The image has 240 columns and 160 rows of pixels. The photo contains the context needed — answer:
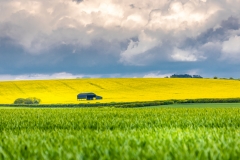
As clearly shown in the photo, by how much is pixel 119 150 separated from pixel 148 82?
91.1m

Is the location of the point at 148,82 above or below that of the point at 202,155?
above

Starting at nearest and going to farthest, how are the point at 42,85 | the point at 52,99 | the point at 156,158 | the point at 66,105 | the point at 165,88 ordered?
the point at 156,158 < the point at 66,105 < the point at 52,99 < the point at 165,88 < the point at 42,85

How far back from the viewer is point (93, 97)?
77.1 meters

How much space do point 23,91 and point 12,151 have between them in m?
84.7

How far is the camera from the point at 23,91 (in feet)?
292

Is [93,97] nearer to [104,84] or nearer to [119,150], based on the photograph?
[104,84]

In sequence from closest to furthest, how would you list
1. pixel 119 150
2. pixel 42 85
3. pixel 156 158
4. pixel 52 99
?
1. pixel 156 158
2. pixel 119 150
3. pixel 52 99
4. pixel 42 85

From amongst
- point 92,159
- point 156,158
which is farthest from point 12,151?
point 156,158

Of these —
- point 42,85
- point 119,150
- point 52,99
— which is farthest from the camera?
point 42,85

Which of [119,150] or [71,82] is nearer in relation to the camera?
[119,150]

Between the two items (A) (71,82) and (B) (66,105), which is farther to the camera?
(A) (71,82)

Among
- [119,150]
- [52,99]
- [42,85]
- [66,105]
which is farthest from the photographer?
[42,85]

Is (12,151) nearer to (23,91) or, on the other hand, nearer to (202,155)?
(202,155)

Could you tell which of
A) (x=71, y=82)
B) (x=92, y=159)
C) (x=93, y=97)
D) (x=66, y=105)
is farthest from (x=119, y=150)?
(x=71, y=82)
